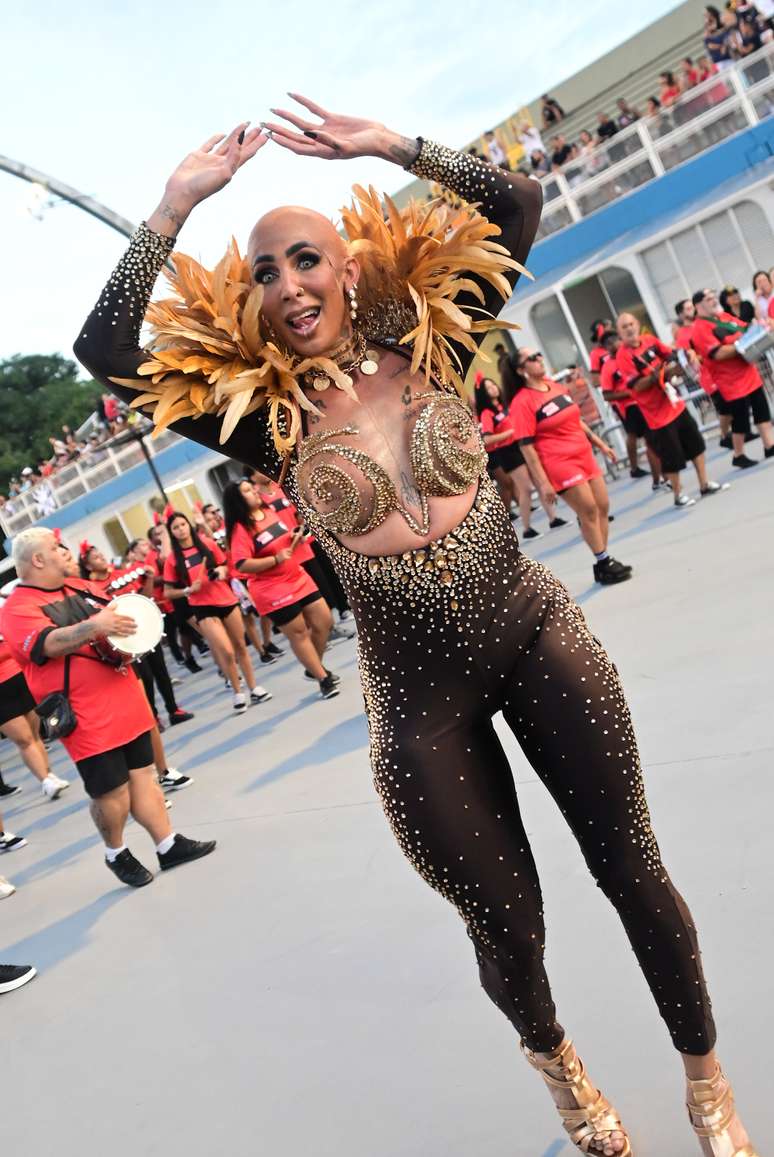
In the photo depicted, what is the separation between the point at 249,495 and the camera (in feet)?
29.6

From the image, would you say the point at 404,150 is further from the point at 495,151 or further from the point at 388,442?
the point at 495,151

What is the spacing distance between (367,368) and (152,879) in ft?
13.0

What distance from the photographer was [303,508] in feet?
7.88

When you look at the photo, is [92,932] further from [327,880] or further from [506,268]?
[506,268]

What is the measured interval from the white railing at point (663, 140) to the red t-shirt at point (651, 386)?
736cm

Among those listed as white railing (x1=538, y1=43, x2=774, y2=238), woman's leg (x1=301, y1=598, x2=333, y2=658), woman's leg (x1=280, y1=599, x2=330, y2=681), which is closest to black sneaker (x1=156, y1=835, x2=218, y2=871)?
woman's leg (x1=280, y1=599, x2=330, y2=681)

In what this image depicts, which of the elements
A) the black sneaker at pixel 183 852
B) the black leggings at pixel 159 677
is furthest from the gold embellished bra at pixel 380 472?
the black leggings at pixel 159 677

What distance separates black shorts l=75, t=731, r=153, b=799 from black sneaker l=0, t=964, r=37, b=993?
0.90 metres

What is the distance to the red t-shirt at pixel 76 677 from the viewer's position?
217 inches

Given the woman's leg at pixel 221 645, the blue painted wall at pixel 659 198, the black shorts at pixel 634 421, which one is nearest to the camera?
the woman's leg at pixel 221 645

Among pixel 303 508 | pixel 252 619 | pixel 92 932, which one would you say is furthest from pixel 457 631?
pixel 252 619

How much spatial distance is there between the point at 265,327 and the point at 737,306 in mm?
10099

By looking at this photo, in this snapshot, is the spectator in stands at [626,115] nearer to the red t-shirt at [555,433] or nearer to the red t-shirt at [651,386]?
the red t-shirt at [651,386]

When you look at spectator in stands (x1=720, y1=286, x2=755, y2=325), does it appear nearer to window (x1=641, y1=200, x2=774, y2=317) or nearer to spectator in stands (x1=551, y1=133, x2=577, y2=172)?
window (x1=641, y1=200, x2=774, y2=317)
